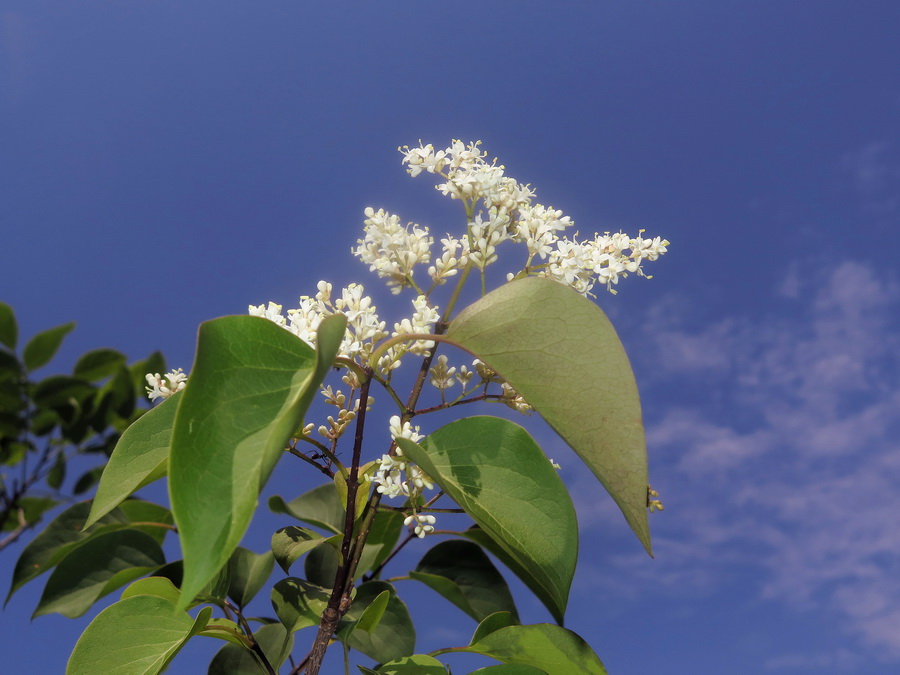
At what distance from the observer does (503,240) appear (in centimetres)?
94

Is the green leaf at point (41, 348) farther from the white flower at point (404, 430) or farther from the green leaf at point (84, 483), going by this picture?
the white flower at point (404, 430)

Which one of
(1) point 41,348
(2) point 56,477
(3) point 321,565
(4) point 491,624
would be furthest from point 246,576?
(2) point 56,477

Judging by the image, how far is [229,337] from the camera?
2.13 feet

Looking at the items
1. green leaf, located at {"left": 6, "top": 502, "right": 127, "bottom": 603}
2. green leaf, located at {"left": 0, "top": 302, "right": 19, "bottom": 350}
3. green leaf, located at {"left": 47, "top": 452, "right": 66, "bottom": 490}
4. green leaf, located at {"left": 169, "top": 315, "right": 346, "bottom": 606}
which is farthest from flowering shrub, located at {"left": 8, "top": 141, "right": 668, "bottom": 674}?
green leaf, located at {"left": 47, "top": 452, "right": 66, "bottom": 490}

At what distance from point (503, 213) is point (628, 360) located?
311 mm

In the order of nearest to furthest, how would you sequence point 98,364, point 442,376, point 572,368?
point 572,368, point 442,376, point 98,364

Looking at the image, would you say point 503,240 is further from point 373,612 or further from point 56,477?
point 56,477

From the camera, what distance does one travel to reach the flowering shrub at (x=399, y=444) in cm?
61

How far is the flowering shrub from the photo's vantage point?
1.99 ft

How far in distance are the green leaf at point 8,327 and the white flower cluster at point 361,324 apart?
2189 millimetres

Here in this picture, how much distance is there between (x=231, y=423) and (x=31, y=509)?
8.74 ft

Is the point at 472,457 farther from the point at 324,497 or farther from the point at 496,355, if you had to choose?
the point at 324,497

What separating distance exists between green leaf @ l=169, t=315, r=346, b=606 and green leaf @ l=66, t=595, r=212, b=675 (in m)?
0.39

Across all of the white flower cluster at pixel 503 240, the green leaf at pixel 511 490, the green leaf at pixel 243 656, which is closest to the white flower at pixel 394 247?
the white flower cluster at pixel 503 240
